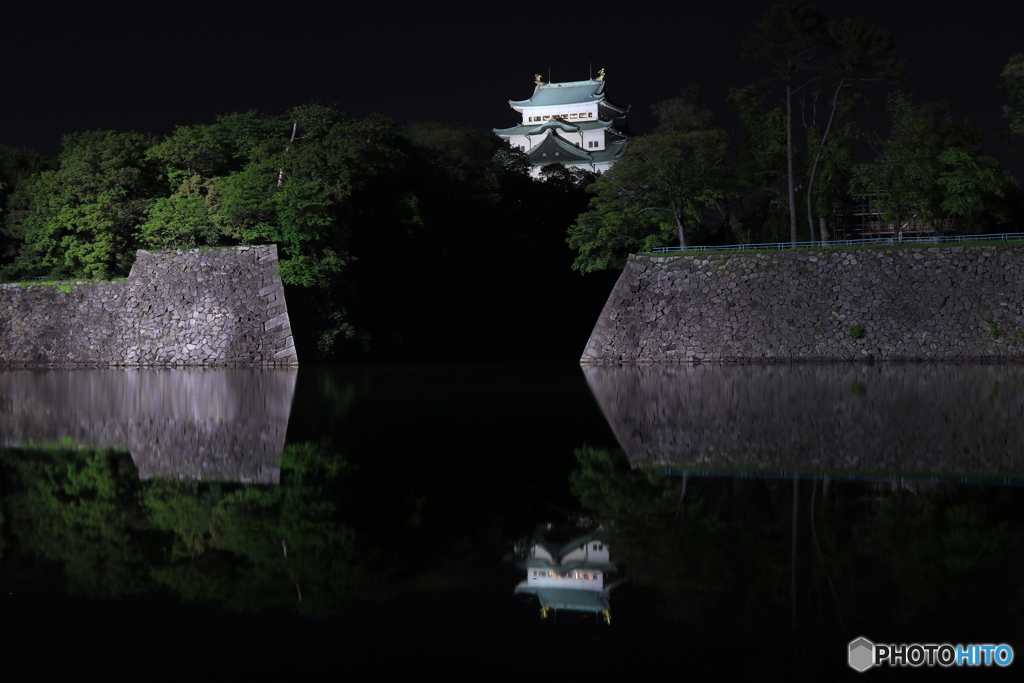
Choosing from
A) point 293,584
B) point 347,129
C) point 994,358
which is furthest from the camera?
point 347,129

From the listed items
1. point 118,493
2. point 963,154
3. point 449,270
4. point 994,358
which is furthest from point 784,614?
point 449,270

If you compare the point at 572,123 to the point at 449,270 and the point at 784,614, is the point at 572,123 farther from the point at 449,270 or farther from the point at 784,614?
the point at 784,614

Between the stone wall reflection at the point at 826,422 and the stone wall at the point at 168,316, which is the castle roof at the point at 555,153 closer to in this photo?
the stone wall at the point at 168,316

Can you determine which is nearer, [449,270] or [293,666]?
[293,666]

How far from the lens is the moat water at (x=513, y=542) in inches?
131

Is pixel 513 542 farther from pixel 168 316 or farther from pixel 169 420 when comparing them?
pixel 168 316

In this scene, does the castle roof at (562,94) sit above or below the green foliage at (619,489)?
above

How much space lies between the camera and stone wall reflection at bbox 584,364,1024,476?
6.82m

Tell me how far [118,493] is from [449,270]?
26.3 metres

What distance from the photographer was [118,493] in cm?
627

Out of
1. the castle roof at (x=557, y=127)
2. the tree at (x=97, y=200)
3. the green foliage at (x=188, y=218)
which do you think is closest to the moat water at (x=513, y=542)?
the green foliage at (x=188, y=218)

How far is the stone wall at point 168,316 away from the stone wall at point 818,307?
28.6 feet

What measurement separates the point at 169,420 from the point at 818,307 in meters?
17.3

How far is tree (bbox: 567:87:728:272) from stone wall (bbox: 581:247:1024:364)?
2729 mm
